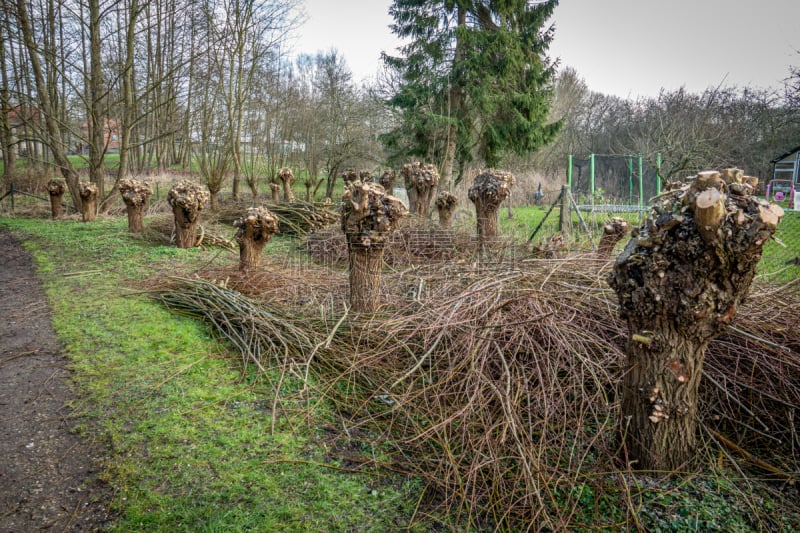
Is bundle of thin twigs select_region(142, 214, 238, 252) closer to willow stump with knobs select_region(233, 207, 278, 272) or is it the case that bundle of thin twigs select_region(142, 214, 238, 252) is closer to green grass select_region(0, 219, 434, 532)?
willow stump with knobs select_region(233, 207, 278, 272)

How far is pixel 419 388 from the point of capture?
3254 millimetres

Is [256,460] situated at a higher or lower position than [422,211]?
lower

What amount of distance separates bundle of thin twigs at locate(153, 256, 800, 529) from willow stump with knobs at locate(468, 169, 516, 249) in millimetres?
3218

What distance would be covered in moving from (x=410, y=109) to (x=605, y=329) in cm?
1289

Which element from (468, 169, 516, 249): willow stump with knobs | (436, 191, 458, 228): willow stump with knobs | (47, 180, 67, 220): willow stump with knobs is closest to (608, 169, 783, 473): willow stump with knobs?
(468, 169, 516, 249): willow stump with knobs

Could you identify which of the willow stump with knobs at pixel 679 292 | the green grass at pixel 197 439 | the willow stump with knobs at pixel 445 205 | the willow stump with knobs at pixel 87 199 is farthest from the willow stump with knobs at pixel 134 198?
the willow stump with knobs at pixel 679 292

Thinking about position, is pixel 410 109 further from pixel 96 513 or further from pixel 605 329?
pixel 96 513

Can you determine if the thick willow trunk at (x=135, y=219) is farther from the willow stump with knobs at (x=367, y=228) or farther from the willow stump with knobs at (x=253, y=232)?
the willow stump with knobs at (x=367, y=228)

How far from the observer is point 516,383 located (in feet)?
9.65

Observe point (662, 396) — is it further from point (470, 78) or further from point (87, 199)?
point (470, 78)

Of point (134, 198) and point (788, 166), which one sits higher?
point (788, 166)

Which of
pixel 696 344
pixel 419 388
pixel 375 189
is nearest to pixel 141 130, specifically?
pixel 375 189

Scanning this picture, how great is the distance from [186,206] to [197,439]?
18.9 feet

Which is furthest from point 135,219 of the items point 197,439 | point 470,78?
point 470,78
